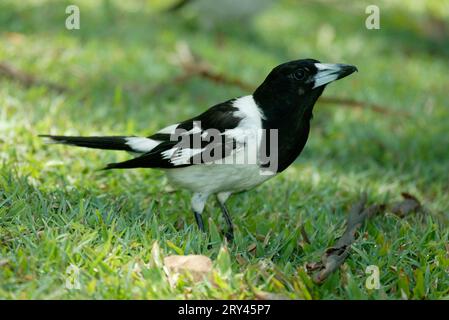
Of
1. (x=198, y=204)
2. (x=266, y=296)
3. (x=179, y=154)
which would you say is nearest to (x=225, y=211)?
(x=198, y=204)

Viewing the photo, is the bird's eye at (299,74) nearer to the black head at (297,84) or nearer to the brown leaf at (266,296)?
the black head at (297,84)

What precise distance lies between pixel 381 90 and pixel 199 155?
357 centimetres

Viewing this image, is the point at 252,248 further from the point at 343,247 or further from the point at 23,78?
the point at 23,78

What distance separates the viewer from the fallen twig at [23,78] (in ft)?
17.2

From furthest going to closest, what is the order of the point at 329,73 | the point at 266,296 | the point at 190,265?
1. the point at 329,73
2. the point at 190,265
3. the point at 266,296

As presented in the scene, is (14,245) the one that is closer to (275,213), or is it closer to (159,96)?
→ (275,213)

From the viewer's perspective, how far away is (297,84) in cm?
347

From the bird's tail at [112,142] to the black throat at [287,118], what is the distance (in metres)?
0.67

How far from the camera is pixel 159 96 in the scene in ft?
18.9

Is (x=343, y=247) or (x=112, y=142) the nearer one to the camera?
(x=343, y=247)

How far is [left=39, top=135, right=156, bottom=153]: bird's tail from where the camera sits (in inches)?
145

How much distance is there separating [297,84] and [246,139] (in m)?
0.41

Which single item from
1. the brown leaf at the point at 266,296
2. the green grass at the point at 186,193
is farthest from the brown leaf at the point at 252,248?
the brown leaf at the point at 266,296
